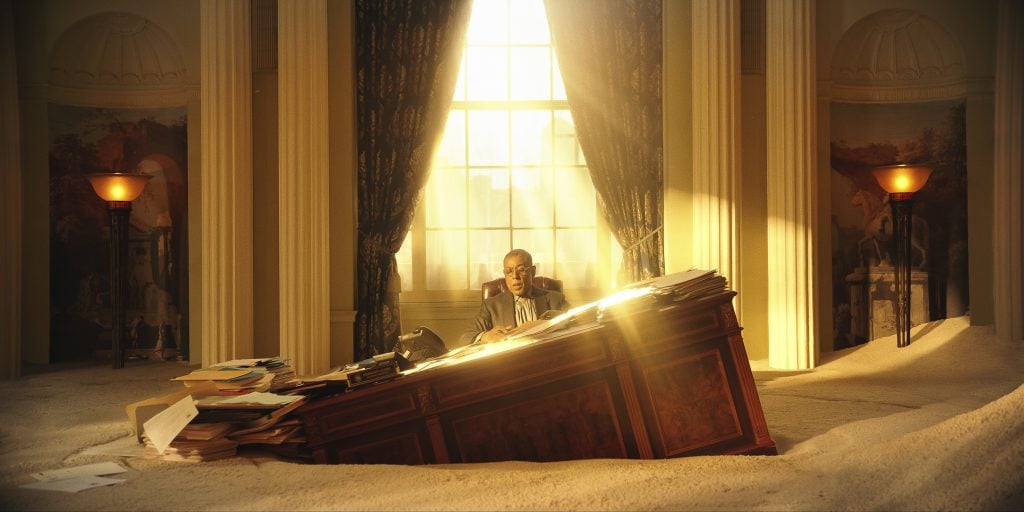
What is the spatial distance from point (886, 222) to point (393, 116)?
4.22m

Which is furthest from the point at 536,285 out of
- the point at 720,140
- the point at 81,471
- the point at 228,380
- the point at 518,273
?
the point at 81,471

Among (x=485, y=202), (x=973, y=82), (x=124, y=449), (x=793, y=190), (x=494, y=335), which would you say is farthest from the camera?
(x=485, y=202)

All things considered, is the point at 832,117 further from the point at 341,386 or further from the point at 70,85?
the point at 70,85

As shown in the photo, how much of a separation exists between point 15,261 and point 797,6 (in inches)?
248

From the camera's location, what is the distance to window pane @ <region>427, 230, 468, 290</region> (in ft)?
24.6

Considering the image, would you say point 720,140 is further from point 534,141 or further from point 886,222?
point 886,222

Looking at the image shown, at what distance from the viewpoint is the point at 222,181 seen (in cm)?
648

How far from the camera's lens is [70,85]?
765 cm

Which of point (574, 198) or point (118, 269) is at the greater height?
point (574, 198)

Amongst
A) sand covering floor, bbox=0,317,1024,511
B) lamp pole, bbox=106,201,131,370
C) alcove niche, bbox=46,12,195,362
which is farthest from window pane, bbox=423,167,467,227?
sand covering floor, bbox=0,317,1024,511

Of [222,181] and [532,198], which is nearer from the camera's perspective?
[222,181]

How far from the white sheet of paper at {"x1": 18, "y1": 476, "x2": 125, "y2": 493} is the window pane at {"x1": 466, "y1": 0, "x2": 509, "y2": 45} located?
5.19 meters

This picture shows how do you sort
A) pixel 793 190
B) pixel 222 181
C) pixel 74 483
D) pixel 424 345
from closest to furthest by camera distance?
pixel 74 483
pixel 424 345
pixel 222 181
pixel 793 190

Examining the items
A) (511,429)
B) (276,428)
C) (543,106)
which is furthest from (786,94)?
(276,428)
